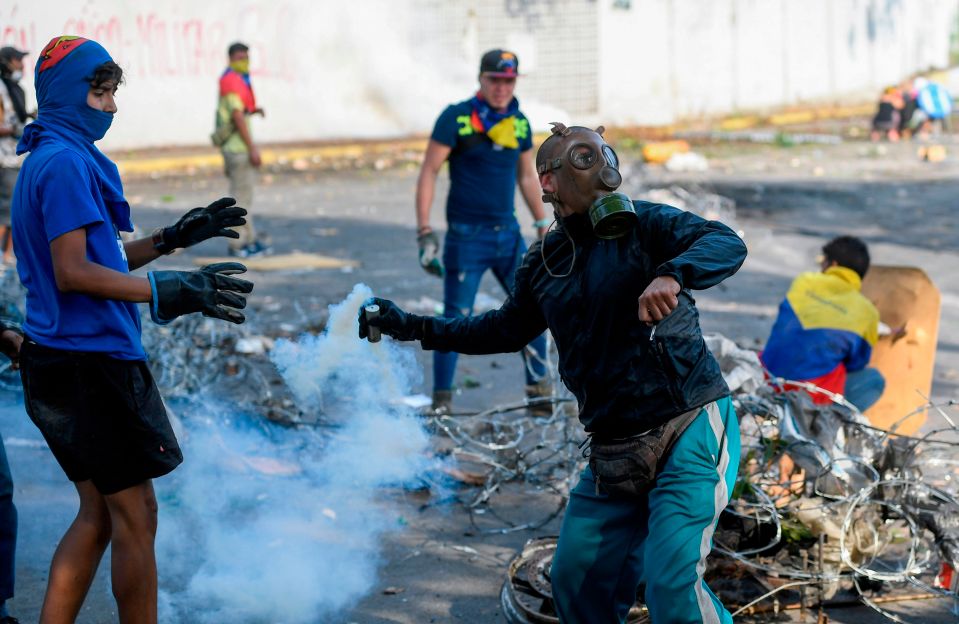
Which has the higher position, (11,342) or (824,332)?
(11,342)

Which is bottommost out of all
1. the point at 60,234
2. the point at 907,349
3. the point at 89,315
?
the point at 907,349

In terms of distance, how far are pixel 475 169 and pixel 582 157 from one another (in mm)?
3153

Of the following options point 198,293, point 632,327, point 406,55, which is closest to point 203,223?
point 198,293

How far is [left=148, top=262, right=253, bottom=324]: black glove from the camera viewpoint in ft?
10.2

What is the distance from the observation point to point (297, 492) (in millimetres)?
5074

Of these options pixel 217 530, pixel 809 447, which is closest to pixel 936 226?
pixel 809 447

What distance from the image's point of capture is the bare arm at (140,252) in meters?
3.62

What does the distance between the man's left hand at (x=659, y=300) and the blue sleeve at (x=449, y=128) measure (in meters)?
3.49

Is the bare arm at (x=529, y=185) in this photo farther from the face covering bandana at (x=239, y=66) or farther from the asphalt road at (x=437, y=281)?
the face covering bandana at (x=239, y=66)

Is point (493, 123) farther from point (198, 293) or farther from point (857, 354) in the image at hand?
point (198, 293)

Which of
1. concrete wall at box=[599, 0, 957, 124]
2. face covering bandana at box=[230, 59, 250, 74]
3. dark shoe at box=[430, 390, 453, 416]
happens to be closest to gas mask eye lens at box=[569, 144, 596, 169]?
dark shoe at box=[430, 390, 453, 416]

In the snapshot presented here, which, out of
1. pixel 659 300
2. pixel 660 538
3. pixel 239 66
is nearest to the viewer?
pixel 659 300

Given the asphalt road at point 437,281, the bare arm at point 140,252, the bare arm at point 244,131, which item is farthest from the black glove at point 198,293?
the bare arm at point 244,131

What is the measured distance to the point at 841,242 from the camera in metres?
5.64
